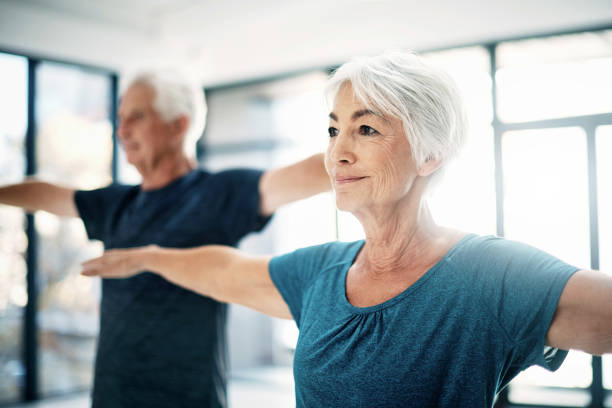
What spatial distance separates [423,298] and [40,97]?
4.66 meters

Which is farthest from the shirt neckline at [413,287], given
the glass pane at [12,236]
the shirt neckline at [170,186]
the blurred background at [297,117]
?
the glass pane at [12,236]

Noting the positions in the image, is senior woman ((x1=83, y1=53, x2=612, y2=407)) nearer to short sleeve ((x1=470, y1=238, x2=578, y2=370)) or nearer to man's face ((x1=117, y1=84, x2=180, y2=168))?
short sleeve ((x1=470, y1=238, x2=578, y2=370))

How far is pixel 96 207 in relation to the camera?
69.3 inches

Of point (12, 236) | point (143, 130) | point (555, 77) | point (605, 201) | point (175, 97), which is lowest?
point (12, 236)

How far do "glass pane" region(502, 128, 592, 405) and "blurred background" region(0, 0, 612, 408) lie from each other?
0.03 feet

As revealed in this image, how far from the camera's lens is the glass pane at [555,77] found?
3.88 m

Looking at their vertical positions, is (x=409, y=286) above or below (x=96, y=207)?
below

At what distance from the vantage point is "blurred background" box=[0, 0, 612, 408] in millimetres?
3906

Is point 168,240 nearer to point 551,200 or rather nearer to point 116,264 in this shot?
point 116,264

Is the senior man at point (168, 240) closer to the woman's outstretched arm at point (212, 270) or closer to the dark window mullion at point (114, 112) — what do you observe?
the woman's outstretched arm at point (212, 270)

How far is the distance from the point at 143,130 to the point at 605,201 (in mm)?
3506

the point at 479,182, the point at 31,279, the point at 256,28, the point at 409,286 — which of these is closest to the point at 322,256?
the point at 409,286

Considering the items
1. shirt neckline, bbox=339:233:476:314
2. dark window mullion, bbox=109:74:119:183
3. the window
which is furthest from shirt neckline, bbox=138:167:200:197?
dark window mullion, bbox=109:74:119:183

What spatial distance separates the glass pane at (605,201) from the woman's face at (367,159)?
3.42 metres
